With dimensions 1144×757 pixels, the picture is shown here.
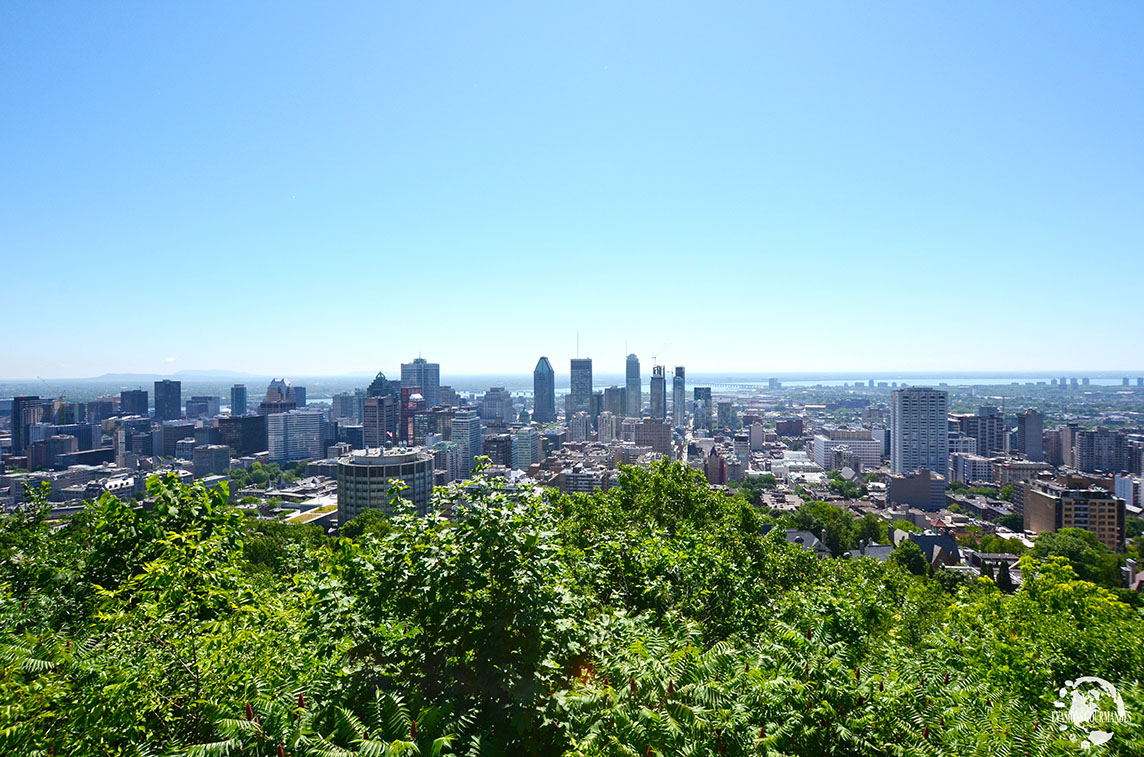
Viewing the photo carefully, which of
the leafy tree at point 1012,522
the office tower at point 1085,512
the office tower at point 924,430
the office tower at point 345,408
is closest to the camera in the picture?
the office tower at point 1085,512

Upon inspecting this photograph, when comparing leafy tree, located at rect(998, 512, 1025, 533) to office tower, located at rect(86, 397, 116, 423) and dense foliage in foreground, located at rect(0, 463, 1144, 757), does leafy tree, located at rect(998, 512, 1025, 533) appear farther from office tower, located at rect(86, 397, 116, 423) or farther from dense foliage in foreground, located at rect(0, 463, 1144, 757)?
office tower, located at rect(86, 397, 116, 423)

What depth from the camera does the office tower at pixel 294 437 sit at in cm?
10450

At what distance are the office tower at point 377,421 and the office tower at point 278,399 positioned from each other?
27.0 metres

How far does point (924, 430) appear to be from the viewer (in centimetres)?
9138

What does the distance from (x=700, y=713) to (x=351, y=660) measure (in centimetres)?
232

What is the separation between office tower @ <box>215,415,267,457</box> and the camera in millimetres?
96562

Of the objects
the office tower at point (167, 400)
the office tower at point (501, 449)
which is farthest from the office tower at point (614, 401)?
the office tower at point (167, 400)

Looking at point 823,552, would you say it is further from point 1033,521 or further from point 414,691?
point 414,691

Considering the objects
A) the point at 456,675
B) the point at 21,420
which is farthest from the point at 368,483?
the point at 21,420

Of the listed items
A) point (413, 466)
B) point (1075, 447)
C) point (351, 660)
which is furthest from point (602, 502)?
point (1075, 447)

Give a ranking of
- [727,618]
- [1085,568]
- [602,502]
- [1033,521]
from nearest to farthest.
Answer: [727,618] → [602,502] → [1085,568] → [1033,521]

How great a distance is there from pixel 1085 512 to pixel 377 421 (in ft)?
307

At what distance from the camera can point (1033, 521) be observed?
49000mm

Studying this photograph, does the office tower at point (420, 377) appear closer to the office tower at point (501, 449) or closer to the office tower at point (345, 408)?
the office tower at point (345, 408)
